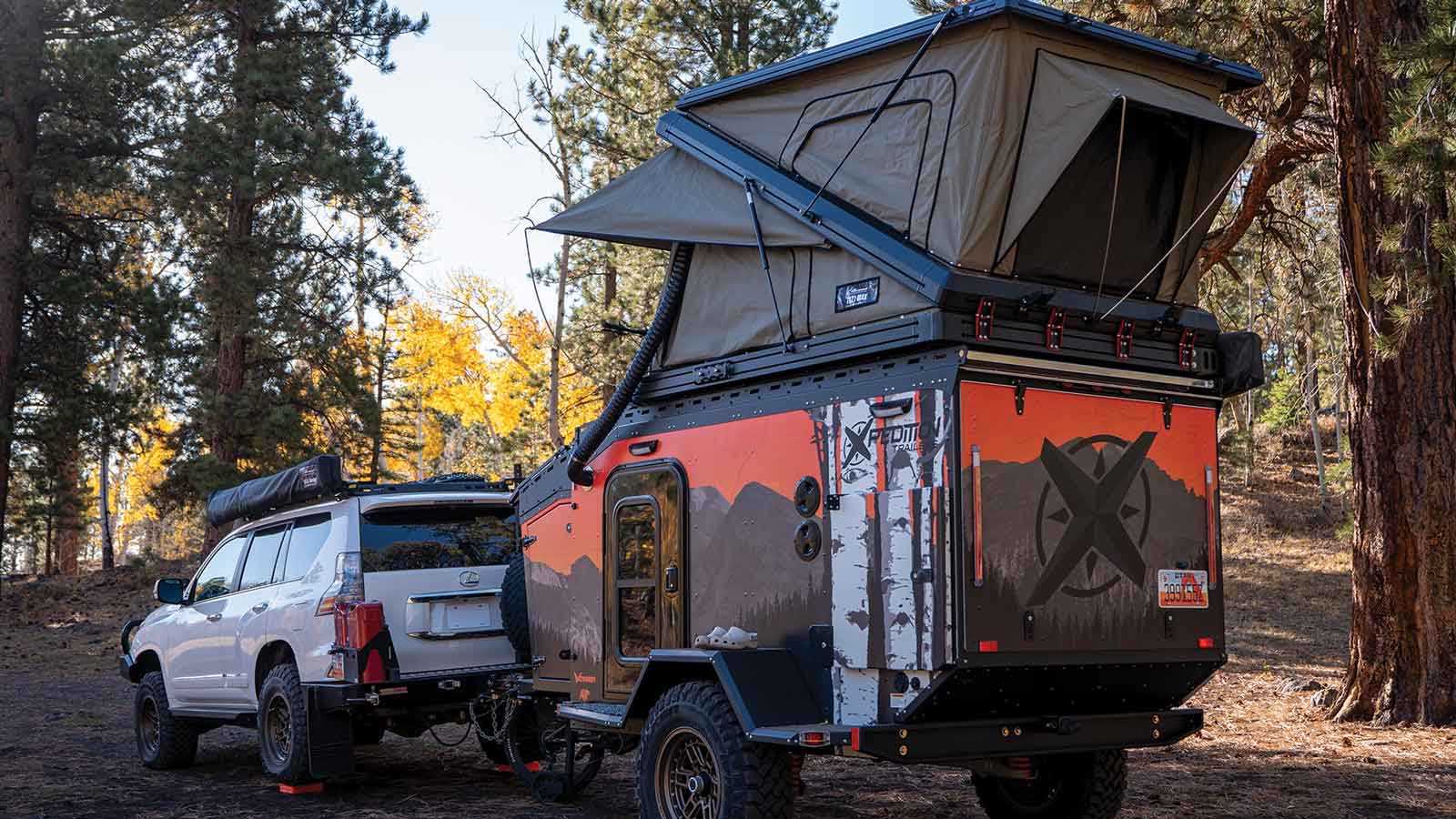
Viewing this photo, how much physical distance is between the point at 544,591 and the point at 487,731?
71.7 inches

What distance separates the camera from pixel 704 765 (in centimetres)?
659

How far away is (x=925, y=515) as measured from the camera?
580cm

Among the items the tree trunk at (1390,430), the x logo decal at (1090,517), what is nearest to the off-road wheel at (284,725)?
the x logo decal at (1090,517)

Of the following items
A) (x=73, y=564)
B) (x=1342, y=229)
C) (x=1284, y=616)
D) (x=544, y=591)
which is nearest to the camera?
(x=544, y=591)

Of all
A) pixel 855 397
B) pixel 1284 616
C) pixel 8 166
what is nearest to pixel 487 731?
pixel 855 397

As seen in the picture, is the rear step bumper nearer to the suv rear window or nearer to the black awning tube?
the black awning tube

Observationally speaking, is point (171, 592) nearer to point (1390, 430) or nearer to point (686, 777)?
point (686, 777)

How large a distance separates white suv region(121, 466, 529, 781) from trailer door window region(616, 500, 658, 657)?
4.89 feet

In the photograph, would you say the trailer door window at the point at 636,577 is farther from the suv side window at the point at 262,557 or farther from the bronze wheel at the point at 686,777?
the suv side window at the point at 262,557

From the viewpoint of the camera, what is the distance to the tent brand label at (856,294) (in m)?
6.30

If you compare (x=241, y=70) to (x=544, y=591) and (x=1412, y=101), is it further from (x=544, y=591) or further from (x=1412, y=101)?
(x=1412, y=101)

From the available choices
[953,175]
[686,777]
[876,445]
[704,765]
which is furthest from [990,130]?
[686,777]

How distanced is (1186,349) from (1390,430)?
564 cm

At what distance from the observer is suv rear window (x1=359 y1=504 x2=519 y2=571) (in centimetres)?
916
